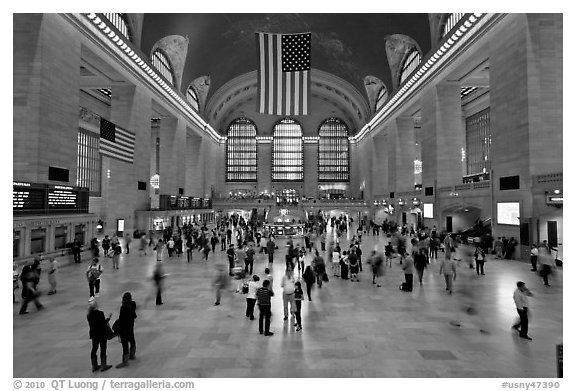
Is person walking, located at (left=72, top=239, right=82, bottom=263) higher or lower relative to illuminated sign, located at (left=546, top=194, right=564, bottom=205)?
lower

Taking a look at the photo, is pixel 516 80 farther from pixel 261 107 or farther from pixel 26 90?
pixel 26 90

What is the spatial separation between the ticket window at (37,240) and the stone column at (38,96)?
2.91 m

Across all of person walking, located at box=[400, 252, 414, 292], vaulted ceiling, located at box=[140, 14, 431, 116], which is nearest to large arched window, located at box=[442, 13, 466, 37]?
vaulted ceiling, located at box=[140, 14, 431, 116]

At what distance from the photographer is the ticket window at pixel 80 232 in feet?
52.2

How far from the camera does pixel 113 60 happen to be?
72.7 ft

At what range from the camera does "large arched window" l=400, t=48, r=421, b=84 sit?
30.2 m

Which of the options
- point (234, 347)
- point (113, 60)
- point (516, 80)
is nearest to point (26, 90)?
point (113, 60)

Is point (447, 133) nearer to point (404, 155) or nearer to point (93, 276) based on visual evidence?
point (404, 155)

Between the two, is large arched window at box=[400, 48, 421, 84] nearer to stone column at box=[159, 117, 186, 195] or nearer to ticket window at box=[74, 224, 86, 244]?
stone column at box=[159, 117, 186, 195]

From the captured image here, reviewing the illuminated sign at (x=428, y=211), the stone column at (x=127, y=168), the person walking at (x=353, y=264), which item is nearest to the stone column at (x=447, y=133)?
the illuminated sign at (x=428, y=211)

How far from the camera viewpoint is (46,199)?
1427 centimetres

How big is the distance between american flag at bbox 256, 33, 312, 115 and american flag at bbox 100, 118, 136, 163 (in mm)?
8722
